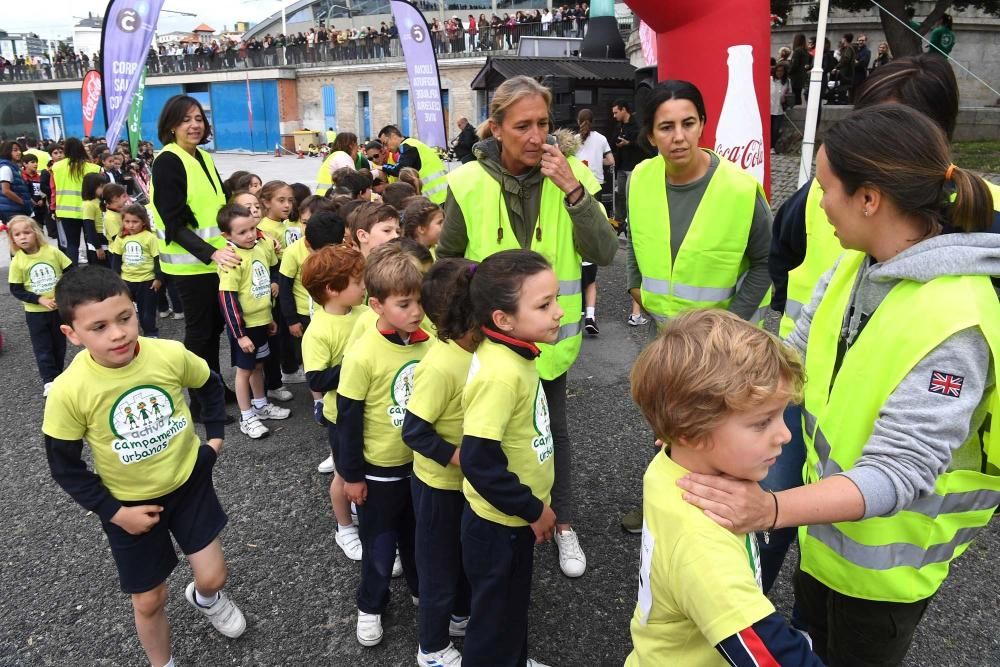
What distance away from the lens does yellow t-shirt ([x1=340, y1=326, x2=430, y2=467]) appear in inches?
97.0

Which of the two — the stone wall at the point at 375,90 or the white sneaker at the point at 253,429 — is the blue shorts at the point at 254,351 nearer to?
the white sneaker at the point at 253,429

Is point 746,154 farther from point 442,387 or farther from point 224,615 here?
point 224,615

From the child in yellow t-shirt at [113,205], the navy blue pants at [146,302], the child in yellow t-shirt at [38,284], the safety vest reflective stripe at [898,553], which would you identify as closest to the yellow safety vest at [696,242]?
the safety vest reflective stripe at [898,553]

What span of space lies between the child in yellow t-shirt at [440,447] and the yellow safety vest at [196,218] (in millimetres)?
2636

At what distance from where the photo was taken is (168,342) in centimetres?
246

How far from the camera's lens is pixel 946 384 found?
127 centimetres

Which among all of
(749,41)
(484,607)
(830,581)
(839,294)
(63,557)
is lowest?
(63,557)

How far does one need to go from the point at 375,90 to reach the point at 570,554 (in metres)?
37.4

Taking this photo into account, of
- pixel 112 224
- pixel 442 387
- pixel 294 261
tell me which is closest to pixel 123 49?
pixel 112 224

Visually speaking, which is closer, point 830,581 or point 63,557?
point 830,581

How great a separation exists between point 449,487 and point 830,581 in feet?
3.85

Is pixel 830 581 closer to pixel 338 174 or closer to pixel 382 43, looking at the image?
pixel 338 174

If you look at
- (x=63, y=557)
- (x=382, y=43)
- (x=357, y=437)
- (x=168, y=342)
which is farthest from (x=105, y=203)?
(x=382, y=43)

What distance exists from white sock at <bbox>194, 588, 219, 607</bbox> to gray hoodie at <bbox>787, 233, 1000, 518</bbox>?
225 centimetres
